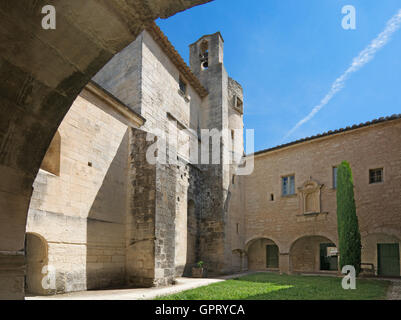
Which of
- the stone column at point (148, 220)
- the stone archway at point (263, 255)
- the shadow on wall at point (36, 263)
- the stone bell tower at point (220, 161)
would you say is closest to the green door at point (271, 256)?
the stone archway at point (263, 255)

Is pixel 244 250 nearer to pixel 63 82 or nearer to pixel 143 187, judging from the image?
pixel 143 187

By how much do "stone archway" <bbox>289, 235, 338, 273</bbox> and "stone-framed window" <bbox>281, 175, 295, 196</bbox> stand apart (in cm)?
256

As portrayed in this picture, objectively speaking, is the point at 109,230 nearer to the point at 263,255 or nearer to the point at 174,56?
the point at 174,56

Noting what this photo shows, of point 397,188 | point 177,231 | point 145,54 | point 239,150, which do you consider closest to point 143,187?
point 177,231

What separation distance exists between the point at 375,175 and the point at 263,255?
298 inches

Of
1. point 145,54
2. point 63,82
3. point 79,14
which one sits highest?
point 145,54

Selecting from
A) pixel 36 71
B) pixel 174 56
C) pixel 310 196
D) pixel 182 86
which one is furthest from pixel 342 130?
pixel 36 71

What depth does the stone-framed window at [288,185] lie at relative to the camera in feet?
53.1

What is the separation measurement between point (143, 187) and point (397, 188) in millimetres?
10536

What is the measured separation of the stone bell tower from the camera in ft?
48.2

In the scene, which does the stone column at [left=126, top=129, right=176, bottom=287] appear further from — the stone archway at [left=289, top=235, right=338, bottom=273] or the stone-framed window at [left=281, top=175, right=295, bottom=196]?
the stone archway at [left=289, top=235, right=338, bottom=273]

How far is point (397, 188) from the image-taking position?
13.0 m

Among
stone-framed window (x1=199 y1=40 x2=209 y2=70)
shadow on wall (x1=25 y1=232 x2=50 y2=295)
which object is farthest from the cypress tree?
shadow on wall (x1=25 y1=232 x2=50 y2=295)

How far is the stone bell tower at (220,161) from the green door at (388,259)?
6.96m
